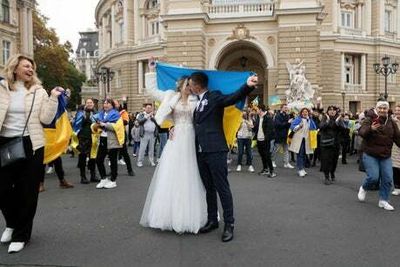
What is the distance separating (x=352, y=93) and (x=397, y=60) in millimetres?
6741

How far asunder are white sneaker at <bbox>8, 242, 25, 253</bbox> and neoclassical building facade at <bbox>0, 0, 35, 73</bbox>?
125 ft

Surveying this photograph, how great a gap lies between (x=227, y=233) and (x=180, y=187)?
0.85 metres

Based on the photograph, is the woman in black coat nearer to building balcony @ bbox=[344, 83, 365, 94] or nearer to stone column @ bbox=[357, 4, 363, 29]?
building balcony @ bbox=[344, 83, 365, 94]

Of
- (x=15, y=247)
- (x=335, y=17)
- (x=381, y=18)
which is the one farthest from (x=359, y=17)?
(x=15, y=247)

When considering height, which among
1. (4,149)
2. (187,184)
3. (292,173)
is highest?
(4,149)

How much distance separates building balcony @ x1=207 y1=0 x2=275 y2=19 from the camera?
35500 mm

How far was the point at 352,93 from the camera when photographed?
4422 centimetres

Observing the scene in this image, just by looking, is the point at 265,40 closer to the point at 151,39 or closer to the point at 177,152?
the point at 151,39

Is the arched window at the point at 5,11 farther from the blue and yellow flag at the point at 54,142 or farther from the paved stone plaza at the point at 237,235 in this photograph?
the blue and yellow flag at the point at 54,142

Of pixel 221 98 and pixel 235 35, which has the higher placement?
pixel 235 35

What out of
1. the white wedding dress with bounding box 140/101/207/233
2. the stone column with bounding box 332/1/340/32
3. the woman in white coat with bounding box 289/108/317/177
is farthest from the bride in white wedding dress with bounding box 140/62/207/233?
the stone column with bounding box 332/1/340/32

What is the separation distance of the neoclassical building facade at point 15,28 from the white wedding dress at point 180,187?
37996 millimetres

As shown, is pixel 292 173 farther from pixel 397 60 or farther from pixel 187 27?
pixel 397 60

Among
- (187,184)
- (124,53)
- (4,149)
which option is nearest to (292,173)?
(187,184)
